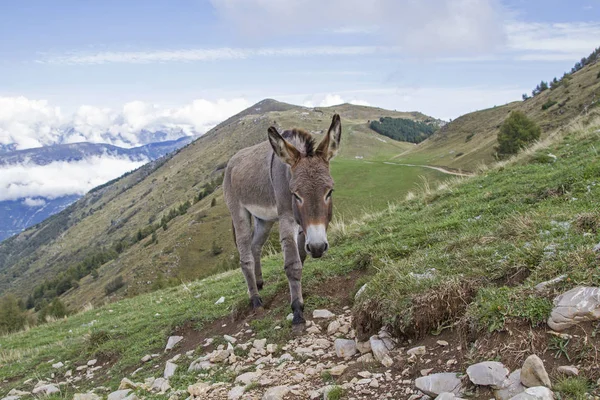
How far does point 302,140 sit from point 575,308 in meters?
4.76

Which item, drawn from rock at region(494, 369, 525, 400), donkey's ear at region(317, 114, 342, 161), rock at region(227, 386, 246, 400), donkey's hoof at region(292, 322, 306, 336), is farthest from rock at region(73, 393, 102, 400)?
rock at region(494, 369, 525, 400)

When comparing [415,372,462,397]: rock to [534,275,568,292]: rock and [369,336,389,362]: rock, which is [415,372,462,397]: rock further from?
[534,275,568,292]: rock

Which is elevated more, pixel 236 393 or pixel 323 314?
pixel 323 314

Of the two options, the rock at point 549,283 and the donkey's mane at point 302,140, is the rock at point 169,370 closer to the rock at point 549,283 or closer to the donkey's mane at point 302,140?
the donkey's mane at point 302,140

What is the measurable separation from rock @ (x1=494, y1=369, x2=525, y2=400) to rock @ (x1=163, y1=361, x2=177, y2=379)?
5426 millimetres

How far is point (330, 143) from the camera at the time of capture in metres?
7.07

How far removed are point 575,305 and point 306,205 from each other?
363cm

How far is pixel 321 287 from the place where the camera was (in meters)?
9.06

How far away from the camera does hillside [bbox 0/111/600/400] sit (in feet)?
14.4

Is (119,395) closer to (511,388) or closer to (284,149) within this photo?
(284,149)

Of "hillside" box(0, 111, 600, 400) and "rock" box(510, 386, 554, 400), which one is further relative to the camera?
"hillside" box(0, 111, 600, 400)

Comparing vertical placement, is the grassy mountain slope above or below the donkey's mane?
above


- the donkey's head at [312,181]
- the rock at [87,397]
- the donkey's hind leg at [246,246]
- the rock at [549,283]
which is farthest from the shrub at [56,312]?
the rock at [549,283]

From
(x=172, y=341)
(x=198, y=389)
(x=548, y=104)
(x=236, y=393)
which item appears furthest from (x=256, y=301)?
(x=548, y=104)
